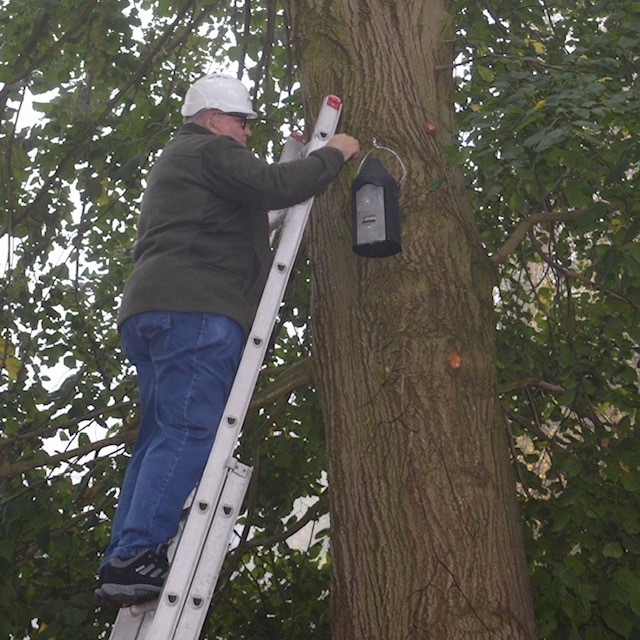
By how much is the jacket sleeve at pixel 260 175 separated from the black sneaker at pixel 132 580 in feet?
3.90

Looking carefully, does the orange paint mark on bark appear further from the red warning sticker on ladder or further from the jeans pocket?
the red warning sticker on ladder

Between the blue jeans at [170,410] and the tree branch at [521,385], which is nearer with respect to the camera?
the blue jeans at [170,410]

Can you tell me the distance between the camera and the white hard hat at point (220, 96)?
130 inches

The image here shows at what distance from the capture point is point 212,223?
10.2 ft

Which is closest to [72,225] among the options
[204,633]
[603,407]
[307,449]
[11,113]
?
[11,113]

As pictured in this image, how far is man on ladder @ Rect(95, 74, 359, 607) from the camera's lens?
2.70 m

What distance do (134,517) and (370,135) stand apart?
163cm

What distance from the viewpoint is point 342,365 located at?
3.17m

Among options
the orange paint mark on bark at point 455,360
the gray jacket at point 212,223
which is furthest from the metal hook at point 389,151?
the orange paint mark on bark at point 455,360

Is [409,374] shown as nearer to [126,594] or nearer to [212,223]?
[212,223]

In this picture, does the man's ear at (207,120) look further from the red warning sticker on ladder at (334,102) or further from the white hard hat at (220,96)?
the red warning sticker on ladder at (334,102)

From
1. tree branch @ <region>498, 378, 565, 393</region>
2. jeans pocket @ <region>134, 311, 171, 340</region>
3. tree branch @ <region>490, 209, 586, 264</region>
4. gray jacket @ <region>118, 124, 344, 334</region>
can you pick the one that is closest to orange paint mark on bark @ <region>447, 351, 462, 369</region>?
tree branch @ <region>498, 378, 565, 393</region>

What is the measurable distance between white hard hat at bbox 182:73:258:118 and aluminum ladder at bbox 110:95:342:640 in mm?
611

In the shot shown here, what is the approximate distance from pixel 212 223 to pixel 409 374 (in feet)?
2.73
